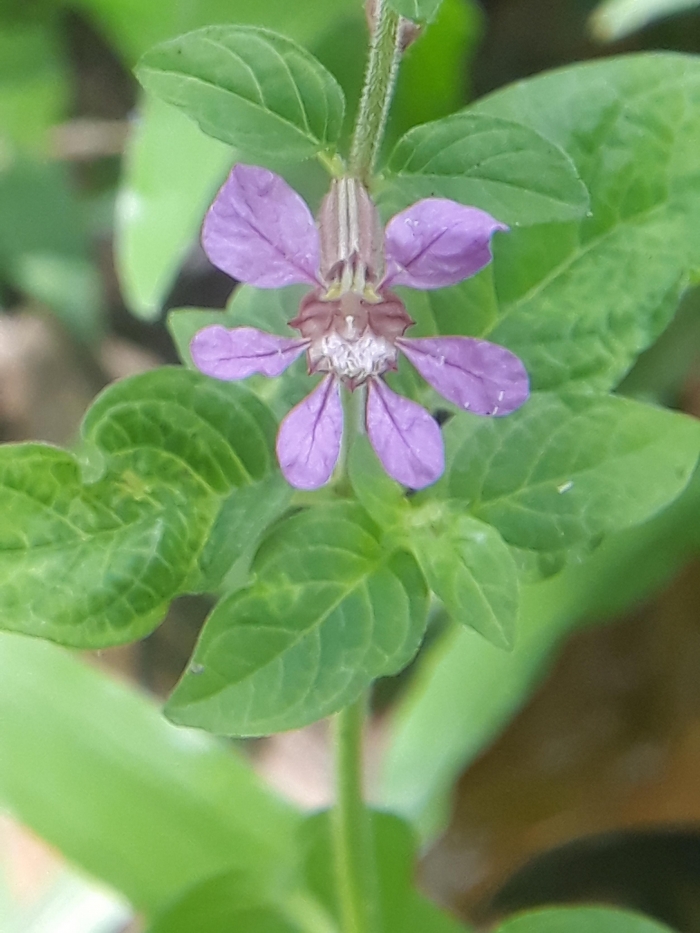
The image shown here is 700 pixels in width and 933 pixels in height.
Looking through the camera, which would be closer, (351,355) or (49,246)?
(351,355)

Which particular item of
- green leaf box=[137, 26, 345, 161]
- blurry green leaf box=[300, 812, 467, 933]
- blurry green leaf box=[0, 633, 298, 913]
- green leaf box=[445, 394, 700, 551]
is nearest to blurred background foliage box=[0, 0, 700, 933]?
blurry green leaf box=[0, 633, 298, 913]

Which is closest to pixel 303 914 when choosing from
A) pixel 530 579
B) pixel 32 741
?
pixel 32 741

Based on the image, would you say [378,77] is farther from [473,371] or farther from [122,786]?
[122,786]

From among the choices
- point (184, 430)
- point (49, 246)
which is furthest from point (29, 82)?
point (184, 430)

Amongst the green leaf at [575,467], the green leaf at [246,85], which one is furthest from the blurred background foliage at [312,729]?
the green leaf at [246,85]

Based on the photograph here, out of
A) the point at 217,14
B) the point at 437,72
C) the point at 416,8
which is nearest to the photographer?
the point at 416,8

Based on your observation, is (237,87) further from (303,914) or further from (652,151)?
(303,914)
